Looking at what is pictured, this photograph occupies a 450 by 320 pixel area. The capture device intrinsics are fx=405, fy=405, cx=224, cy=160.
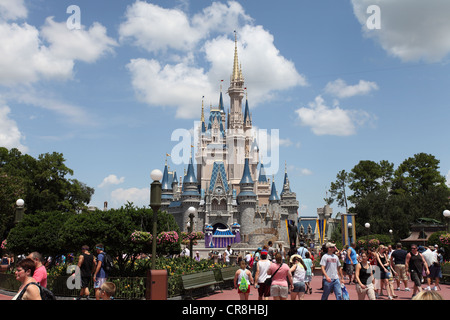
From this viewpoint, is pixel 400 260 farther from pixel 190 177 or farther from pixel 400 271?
pixel 190 177

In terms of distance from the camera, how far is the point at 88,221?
15.6 m

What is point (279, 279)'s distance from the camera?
923cm

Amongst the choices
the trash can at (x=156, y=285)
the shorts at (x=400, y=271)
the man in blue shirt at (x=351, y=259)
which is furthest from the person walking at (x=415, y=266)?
the trash can at (x=156, y=285)

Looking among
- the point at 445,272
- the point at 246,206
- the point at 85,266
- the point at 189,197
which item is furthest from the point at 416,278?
the point at 189,197

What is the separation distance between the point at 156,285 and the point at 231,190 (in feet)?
199

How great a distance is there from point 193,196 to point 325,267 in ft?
192

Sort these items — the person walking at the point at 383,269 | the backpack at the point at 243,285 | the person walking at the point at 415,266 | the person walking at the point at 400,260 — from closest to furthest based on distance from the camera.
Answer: the backpack at the point at 243,285
the person walking at the point at 415,266
the person walking at the point at 383,269
the person walking at the point at 400,260

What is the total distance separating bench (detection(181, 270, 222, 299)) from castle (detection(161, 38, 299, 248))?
131ft

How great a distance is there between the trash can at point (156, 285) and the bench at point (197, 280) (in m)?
2.79

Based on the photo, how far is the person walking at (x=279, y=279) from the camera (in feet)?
30.1

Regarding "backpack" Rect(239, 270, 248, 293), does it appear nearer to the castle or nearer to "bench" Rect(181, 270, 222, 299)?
"bench" Rect(181, 270, 222, 299)

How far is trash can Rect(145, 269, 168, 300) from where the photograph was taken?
10078 millimetres

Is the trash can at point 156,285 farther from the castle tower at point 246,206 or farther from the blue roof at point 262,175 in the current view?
the blue roof at point 262,175

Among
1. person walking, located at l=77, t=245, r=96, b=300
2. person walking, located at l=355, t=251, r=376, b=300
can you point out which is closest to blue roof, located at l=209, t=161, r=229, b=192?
person walking, located at l=77, t=245, r=96, b=300
